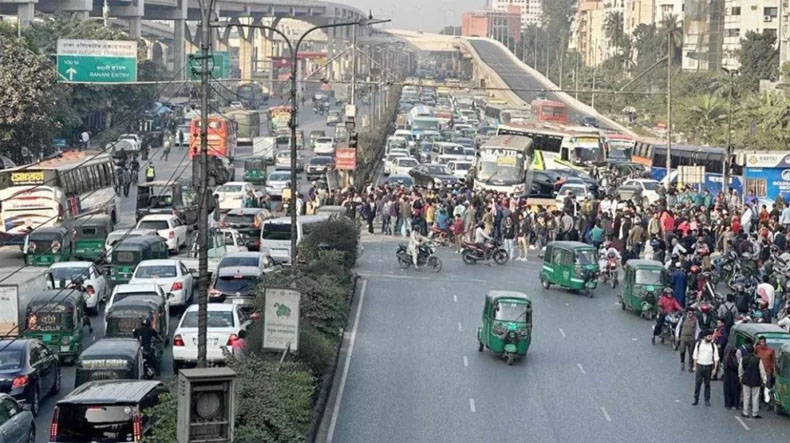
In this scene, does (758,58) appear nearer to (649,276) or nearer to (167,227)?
(167,227)

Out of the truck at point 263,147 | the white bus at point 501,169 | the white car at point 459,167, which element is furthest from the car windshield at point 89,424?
the truck at point 263,147

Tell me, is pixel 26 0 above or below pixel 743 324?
above

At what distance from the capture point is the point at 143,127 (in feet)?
329

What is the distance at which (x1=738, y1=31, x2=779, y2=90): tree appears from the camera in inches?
4666

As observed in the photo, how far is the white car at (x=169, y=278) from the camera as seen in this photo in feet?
117

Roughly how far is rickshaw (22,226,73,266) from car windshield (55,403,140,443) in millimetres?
22170

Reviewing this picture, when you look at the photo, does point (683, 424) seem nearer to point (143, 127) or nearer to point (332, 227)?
Answer: point (332, 227)

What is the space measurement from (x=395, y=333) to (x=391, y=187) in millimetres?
24330

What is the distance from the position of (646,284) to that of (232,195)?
25.0 metres

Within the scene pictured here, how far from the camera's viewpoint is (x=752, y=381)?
83.4ft

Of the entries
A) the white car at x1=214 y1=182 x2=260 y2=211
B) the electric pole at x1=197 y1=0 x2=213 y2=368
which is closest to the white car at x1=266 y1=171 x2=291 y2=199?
the white car at x1=214 y1=182 x2=260 y2=211

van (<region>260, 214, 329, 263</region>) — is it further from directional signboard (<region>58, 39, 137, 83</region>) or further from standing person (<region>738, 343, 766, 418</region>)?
directional signboard (<region>58, 39, 137, 83</region>)

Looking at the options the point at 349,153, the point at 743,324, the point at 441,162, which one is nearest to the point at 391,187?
the point at 349,153

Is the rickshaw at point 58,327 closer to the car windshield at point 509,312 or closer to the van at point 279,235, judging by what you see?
the car windshield at point 509,312
